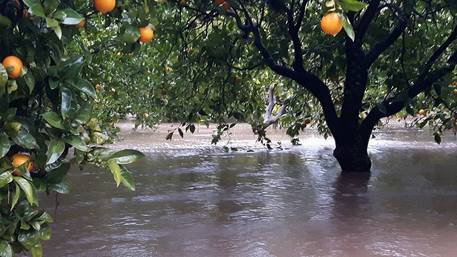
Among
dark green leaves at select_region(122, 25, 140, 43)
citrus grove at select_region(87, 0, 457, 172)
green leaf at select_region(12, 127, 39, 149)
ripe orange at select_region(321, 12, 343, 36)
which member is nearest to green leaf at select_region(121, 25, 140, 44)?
dark green leaves at select_region(122, 25, 140, 43)

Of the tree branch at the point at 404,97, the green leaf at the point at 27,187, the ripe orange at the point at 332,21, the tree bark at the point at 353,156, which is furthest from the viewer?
the tree bark at the point at 353,156

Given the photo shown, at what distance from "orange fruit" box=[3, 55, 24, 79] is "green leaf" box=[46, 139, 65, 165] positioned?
0.78 feet

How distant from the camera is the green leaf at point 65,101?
185cm

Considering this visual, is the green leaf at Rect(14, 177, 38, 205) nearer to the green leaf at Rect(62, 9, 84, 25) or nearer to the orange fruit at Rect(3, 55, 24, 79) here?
the orange fruit at Rect(3, 55, 24, 79)

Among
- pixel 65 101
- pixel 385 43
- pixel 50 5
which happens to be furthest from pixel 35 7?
pixel 385 43

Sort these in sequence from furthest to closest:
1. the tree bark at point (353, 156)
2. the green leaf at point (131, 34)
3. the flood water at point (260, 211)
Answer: the tree bark at point (353, 156) < the flood water at point (260, 211) < the green leaf at point (131, 34)

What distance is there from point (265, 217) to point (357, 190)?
1.60 meters

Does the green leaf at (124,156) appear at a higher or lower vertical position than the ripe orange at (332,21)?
lower

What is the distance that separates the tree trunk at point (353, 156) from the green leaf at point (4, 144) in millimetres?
5751

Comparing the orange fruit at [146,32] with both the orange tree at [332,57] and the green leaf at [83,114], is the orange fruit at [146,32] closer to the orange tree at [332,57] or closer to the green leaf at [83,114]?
the green leaf at [83,114]

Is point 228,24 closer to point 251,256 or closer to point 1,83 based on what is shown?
point 251,256

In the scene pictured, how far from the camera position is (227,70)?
22.9 feet

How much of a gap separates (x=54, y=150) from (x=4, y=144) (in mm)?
147

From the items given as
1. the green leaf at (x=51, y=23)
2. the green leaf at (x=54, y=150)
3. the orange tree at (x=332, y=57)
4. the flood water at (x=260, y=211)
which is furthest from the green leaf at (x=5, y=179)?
the orange tree at (x=332, y=57)
